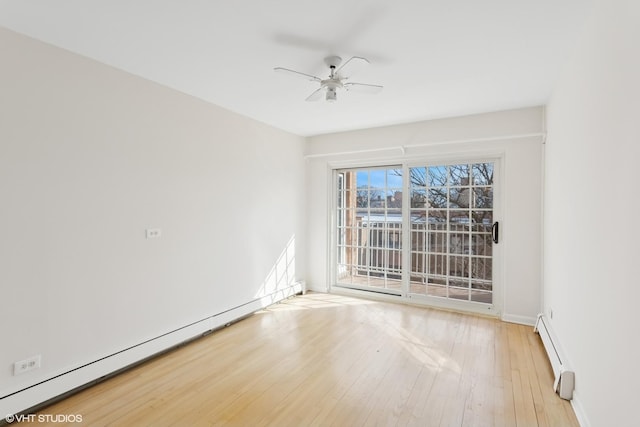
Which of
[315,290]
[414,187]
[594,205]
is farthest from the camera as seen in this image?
[315,290]

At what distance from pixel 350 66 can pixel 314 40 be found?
41 cm

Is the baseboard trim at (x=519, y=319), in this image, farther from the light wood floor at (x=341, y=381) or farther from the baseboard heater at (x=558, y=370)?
the baseboard heater at (x=558, y=370)

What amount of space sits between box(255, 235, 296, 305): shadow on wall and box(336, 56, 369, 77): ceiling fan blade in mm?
2861

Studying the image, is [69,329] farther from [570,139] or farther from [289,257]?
[570,139]

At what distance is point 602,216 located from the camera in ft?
5.75

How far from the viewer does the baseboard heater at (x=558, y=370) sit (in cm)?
230

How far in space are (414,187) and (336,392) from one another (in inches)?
122

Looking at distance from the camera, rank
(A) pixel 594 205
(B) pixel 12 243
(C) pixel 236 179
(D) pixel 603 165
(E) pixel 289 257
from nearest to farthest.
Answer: (D) pixel 603 165 → (A) pixel 594 205 → (B) pixel 12 243 → (C) pixel 236 179 → (E) pixel 289 257

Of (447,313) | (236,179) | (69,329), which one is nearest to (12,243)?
(69,329)

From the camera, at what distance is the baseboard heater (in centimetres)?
230

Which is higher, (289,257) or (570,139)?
(570,139)

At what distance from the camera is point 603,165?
5.77ft

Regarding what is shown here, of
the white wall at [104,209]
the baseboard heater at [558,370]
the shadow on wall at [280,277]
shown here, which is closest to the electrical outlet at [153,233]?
the white wall at [104,209]

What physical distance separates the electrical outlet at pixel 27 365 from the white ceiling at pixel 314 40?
226 centimetres
